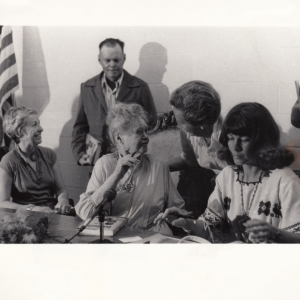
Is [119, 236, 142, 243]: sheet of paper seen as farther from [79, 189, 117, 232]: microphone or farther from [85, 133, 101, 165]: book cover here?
[85, 133, 101, 165]: book cover

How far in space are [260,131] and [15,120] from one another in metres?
1.79

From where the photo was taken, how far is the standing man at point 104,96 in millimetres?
2977

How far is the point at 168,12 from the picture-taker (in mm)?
2990

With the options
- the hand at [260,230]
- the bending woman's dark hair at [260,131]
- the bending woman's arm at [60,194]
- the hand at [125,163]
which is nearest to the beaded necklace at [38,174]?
the bending woman's arm at [60,194]

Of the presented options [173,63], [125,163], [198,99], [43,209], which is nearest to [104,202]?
[125,163]

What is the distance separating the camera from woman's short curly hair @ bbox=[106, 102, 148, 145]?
2984mm

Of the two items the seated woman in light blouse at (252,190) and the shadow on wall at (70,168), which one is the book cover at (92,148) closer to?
the shadow on wall at (70,168)

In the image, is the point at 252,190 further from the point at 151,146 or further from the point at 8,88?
the point at 8,88

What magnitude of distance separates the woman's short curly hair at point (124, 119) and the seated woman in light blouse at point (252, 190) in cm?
62

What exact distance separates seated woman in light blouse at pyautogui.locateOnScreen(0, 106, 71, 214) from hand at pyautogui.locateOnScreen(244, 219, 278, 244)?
1.33m
